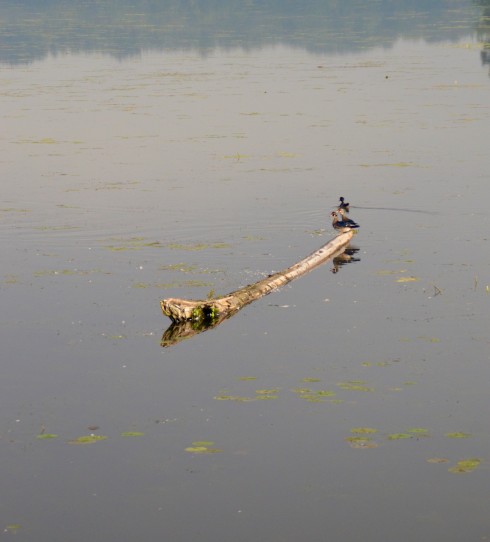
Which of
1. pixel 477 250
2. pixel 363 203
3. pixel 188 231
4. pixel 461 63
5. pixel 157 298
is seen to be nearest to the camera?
pixel 157 298

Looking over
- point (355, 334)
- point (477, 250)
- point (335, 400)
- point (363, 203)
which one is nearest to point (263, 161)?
point (363, 203)

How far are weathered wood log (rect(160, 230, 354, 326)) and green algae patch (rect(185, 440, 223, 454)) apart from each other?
434 centimetres

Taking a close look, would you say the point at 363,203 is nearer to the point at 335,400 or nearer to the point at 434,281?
the point at 434,281

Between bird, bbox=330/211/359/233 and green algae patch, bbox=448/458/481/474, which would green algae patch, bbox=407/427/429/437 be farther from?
bird, bbox=330/211/359/233

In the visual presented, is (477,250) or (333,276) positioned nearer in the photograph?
(333,276)

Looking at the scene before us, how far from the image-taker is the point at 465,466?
1280 centimetres

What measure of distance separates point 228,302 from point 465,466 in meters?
6.48

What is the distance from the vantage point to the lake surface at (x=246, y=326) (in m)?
12.3

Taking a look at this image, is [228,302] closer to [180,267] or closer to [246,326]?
[246,326]

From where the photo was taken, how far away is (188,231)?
2433 cm

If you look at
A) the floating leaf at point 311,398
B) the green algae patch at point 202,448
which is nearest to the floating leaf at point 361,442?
the floating leaf at point 311,398

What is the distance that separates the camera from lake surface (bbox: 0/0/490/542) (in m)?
12.3

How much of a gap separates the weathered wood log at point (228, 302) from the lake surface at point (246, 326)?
0.21 metres

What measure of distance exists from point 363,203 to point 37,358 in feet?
39.2
